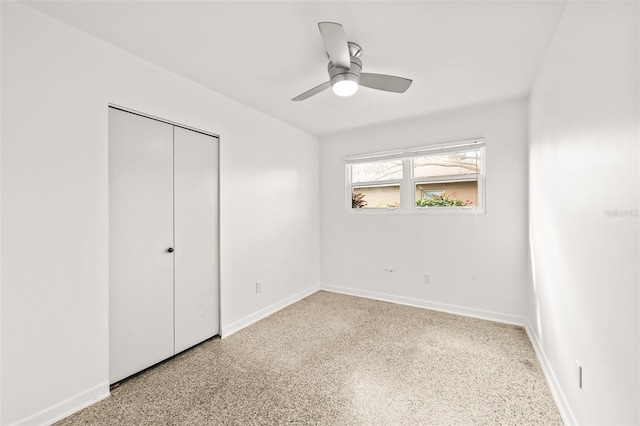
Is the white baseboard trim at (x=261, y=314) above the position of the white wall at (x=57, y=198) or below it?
below

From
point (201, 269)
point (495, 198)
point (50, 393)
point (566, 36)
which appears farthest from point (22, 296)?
point (495, 198)

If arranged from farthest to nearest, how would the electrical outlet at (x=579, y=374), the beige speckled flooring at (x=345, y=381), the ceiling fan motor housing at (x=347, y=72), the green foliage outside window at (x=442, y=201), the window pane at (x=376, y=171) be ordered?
1. the window pane at (x=376, y=171)
2. the green foliage outside window at (x=442, y=201)
3. the ceiling fan motor housing at (x=347, y=72)
4. the beige speckled flooring at (x=345, y=381)
5. the electrical outlet at (x=579, y=374)

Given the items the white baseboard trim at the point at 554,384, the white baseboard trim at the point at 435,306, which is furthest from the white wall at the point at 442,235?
the white baseboard trim at the point at 554,384

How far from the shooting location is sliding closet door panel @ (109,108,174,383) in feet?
6.77

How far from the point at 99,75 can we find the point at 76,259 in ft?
4.20

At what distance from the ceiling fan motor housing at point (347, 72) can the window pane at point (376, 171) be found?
206cm

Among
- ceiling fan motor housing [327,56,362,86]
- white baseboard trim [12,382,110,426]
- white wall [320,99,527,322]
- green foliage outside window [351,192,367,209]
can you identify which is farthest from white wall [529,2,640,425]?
white baseboard trim [12,382,110,426]

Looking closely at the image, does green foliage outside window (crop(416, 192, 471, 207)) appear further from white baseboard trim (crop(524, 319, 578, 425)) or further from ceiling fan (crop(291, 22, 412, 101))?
ceiling fan (crop(291, 22, 412, 101))

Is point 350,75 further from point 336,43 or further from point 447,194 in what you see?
point 447,194

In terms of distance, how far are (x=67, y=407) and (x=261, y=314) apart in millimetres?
1803

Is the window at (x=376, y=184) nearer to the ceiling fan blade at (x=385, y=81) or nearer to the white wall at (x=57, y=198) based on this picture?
the ceiling fan blade at (x=385, y=81)

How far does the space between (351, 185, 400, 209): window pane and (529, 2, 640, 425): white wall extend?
1944 mm

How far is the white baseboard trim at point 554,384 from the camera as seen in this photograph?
162 centimetres

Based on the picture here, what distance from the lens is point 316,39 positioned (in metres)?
1.92
